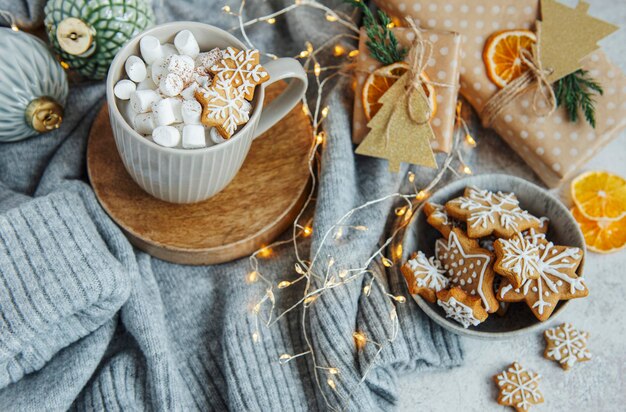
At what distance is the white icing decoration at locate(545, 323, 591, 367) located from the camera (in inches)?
39.2

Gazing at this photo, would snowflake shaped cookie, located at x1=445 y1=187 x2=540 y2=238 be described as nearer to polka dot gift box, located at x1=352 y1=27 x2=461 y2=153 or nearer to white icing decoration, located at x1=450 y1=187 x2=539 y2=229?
white icing decoration, located at x1=450 y1=187 x2=539 y2=229

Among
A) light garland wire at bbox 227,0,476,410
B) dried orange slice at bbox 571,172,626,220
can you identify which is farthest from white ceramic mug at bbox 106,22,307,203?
dried orange slice at bbox 571,172,626,220

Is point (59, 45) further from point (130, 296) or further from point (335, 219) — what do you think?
point (335, 219)

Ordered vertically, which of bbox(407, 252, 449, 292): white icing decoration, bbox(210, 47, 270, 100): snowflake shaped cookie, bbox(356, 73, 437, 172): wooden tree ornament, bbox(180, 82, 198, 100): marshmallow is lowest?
bbox(407, 252, 449, 292): white icing decoration

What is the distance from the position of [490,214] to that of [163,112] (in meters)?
0.49

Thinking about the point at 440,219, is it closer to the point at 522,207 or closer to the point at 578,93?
the point at 522,207

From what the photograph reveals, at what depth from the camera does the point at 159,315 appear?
970mm

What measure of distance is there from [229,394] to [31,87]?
56 cm

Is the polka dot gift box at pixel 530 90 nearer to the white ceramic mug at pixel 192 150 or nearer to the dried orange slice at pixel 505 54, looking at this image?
the dried orange slice at pixel 505 54

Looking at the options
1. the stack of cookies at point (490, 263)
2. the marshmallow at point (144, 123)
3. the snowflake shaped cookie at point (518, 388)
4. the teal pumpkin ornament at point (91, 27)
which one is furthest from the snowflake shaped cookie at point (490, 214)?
the teal pumpkin ornament at point (91, 27)

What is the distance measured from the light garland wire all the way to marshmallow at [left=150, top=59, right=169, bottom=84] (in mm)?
201

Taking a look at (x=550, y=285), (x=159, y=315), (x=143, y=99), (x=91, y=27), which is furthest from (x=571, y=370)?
(x=91, y=27)

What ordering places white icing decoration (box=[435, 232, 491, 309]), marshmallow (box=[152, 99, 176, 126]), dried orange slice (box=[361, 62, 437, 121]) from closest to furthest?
marshmallow (box=[152, 99, 176, 126])
white icing decoration (box=[435, 232, 491, 309])
dried orange slice (box=[361, 62, 437, 121])

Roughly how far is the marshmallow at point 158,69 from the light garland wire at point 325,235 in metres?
0.20
